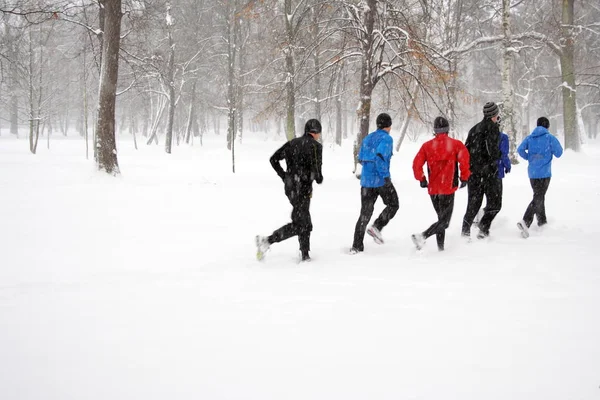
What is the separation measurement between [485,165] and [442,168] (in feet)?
3.43

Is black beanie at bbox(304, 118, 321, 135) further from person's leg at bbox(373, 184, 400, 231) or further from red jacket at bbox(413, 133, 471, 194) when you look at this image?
red jacket at bbox(413, 133, 471, 194)

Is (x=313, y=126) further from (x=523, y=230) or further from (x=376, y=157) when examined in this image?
(x=523, y=230)

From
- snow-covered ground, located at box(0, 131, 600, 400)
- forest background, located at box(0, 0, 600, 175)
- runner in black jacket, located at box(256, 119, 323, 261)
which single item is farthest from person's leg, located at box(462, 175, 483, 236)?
forest background, located at box(0, 0, 600, 175)

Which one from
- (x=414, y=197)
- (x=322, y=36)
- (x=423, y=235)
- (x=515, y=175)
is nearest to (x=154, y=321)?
(x=423, y=235)

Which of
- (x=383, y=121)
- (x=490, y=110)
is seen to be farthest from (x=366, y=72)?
(x=383, y=121)

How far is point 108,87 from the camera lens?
12.1 meters

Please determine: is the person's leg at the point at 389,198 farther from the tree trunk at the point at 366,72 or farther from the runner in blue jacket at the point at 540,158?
the tree trunk at the point at 366,72

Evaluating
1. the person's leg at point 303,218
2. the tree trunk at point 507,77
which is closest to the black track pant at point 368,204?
the person's leg at point 303,218

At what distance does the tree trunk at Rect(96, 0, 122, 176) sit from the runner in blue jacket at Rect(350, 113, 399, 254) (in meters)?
8.88

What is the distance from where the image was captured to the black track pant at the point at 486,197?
642cm

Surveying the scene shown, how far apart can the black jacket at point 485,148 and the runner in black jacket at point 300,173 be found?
2519 millimetres

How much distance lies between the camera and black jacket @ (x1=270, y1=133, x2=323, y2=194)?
5379 mm

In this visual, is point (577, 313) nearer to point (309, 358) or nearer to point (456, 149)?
point (309, 358)

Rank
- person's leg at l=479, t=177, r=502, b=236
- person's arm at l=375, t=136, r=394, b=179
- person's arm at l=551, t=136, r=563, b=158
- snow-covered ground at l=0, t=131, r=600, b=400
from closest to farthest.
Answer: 1. snow-covered ground at l=0, t=131, r=600, b=400
2. person's arm at l=375, t=136, r=394, b=179
3. person's leg at l=479, t=177, r=502, b=236
4. person's arm at l=551, t=136, r=563, b=158
